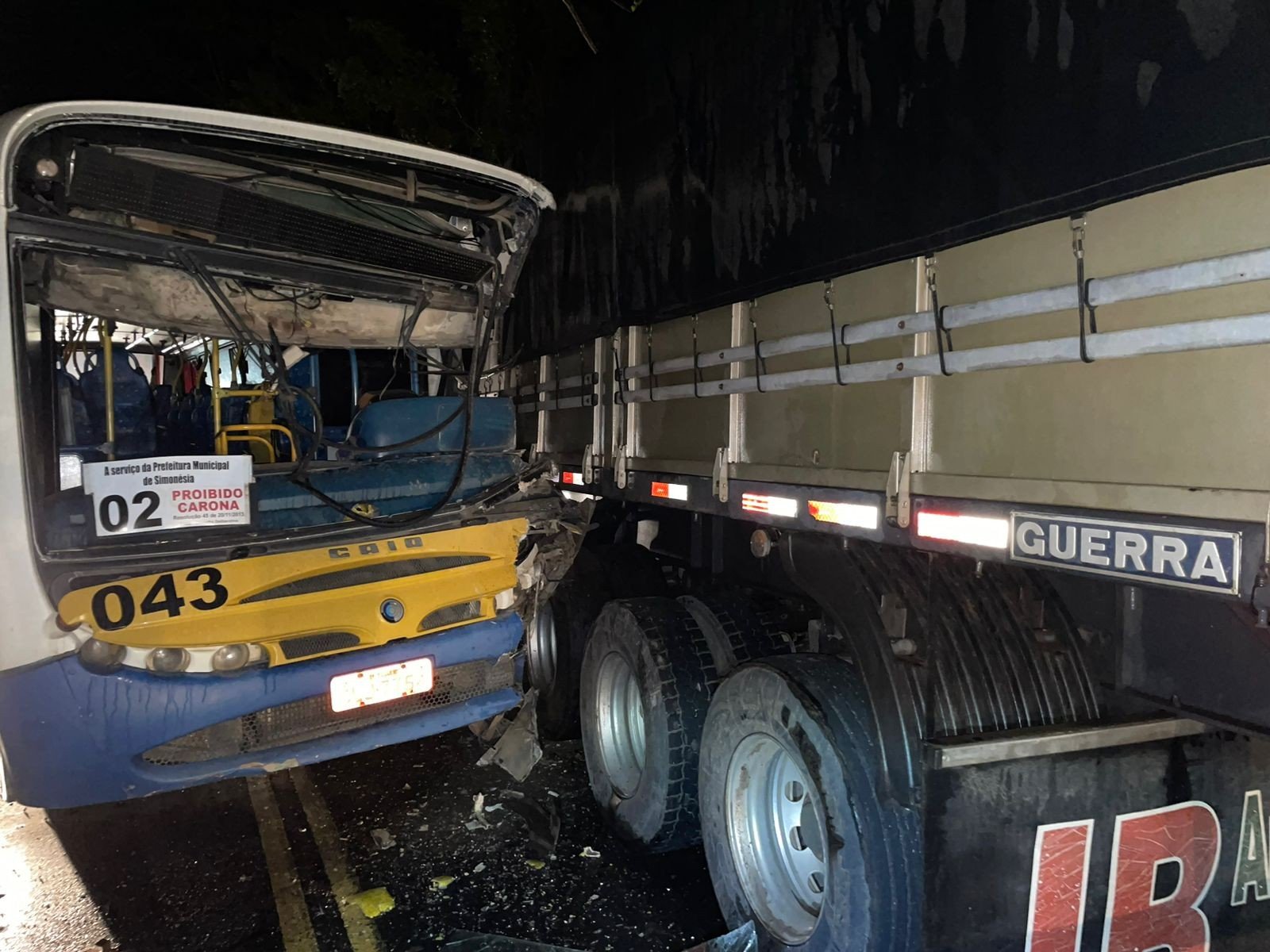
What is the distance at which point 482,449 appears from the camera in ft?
14.4

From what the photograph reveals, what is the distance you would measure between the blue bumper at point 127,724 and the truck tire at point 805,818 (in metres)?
1.60

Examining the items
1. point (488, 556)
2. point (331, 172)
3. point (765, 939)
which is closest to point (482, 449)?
point (488, 556)

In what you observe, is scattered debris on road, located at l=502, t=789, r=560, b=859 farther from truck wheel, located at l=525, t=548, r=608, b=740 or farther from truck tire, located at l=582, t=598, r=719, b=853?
truck wheel, located at l=525, t=548, r=608, b=740

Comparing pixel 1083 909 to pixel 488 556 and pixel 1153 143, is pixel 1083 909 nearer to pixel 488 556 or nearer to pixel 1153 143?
pixel 1153 143

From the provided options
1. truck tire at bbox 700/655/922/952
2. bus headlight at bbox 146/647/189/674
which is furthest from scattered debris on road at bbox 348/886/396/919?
truck tire at bbox 700/655/922/952

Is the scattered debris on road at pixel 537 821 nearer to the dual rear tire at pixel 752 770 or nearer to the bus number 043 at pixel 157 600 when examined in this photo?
the dual rear tire at pixel 752 770

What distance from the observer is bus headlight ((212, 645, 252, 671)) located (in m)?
3.29

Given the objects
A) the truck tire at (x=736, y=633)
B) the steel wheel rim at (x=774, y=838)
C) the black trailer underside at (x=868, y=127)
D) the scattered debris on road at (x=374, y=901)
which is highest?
the black trailer underside at (x=868, y=127)

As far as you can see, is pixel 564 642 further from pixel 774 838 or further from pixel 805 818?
pixel 805 818

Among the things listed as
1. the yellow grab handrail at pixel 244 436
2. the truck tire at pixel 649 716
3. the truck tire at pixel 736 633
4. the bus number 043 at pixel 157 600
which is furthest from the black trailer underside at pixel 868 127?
the bus number 043 at pixel 157 600

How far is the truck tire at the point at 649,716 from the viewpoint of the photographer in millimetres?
3584

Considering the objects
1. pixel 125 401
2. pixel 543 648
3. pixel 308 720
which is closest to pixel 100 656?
pixel 308 720

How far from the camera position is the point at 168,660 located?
3188 millimetres

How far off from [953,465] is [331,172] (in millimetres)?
2953
